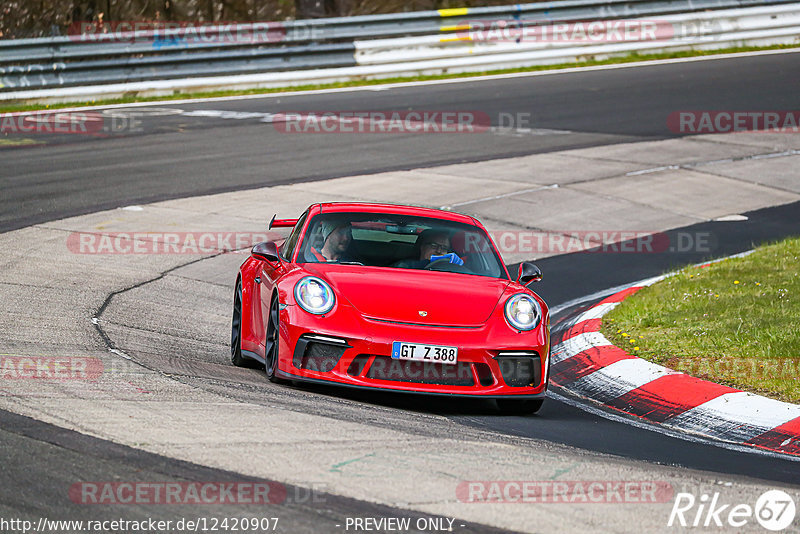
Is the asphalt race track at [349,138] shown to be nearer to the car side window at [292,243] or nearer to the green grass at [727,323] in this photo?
the car side window at [292,243]

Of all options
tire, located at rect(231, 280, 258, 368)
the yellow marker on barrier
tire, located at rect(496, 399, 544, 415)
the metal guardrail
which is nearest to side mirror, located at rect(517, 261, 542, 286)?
tire, located at rect(496, 399, 544, 415)

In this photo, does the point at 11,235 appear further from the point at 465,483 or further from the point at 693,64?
the point at 693,64

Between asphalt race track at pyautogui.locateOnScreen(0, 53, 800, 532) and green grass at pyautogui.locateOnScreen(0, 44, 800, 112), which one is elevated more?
green grass at pyautogui.locateOnScreen(0, 44, 800, 112)

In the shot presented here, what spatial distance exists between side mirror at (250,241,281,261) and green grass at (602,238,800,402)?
2.74m

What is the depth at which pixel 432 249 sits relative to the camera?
8.18 meters

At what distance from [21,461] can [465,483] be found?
1.84 meters

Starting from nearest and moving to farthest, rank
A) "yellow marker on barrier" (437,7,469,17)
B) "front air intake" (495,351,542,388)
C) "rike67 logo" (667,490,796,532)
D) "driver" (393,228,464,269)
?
"rike67 logo" (667,490,796,532) → "front air intake" (495,351,542,388) → "driver" (393,228,464,269) → "yellow marker on barrier" (437,7,469,17)

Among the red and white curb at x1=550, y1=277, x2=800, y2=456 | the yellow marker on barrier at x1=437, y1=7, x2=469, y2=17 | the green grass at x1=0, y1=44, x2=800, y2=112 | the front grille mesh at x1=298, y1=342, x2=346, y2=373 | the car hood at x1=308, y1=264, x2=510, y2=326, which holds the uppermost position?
the yellow marker on barrier at x1=437, y1=7, x2=469, y2=17

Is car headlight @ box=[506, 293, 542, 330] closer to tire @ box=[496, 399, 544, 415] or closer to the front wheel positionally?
tire @ box=[496, 399, 544, 415]

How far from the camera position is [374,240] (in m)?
8.23

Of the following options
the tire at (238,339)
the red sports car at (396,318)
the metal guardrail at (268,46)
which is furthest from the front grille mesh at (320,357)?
the metal guardrail at (268,46)

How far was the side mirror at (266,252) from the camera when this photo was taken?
798 centimetres

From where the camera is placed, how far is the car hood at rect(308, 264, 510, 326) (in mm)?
7094

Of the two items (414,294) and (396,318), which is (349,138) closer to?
(414,294)
